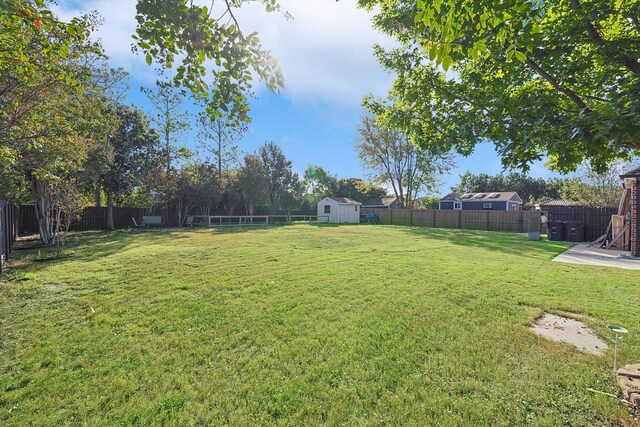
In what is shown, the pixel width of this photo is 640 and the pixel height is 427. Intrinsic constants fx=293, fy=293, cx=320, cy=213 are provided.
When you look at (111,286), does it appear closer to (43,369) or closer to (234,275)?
(234,275)

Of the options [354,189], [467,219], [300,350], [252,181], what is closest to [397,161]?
[354,189]

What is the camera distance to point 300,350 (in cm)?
304

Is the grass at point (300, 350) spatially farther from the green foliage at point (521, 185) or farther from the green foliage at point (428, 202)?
the green foliage at point (521, 185)

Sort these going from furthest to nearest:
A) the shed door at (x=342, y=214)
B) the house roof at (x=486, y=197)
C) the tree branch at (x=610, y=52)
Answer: the house roof at (x=486, y=197), the shed door at (x=342, y=214), the tree branch at (x=610, y=52)

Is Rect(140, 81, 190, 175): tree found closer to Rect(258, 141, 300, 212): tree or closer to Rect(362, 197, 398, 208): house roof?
A: Rect(258, 141, 300, 212): tree

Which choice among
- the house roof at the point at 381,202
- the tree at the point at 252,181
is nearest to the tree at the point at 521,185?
the house roof at the point at 381,202

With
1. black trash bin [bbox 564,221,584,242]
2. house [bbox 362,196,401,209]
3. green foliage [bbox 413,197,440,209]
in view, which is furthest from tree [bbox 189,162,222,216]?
green foliage [bbox 413,197,440,209]

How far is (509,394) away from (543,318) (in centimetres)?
216

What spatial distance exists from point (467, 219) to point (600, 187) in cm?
1013

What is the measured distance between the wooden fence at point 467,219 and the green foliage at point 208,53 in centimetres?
2090

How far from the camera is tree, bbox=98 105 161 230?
17.2m

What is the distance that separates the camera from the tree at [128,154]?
17188 mm

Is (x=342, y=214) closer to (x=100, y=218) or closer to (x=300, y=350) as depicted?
(x=100, y=218)

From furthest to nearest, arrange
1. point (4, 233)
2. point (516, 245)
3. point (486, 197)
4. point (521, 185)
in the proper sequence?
point (521, 185) → point (486, 197) → point (516, 245) → point (4, 233)
